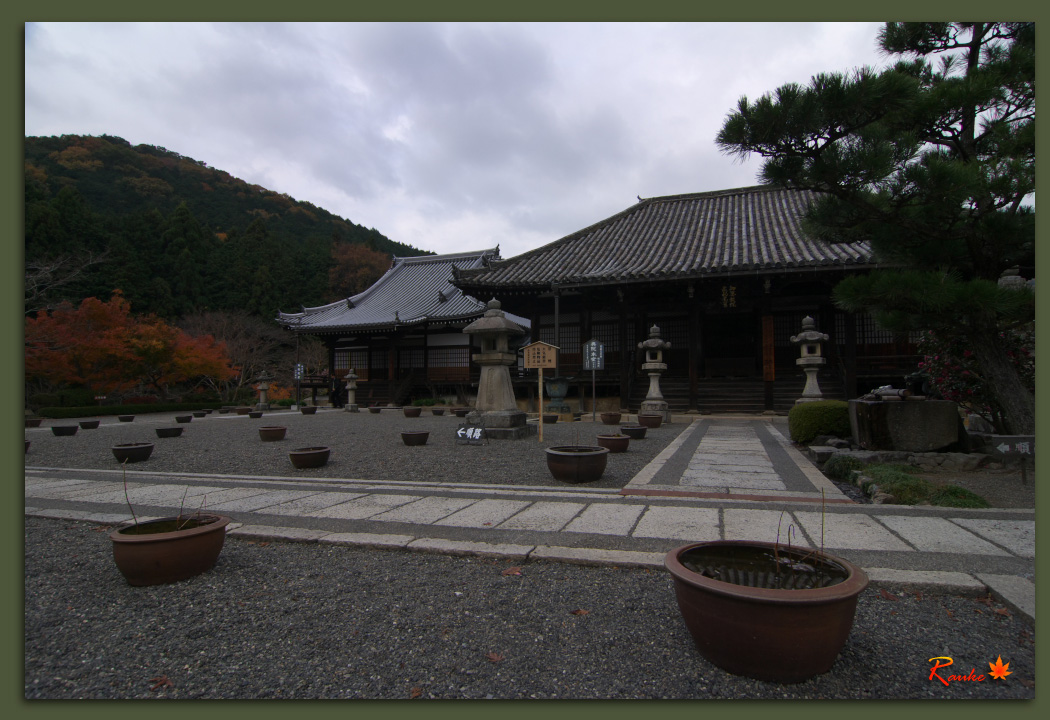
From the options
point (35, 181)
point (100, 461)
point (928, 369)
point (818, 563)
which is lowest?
point (100, 461)

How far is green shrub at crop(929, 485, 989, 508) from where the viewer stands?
397 centimetres

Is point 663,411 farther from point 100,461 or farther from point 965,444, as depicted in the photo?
point 100,461

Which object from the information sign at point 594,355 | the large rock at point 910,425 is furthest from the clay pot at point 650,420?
the large rock at point 910,425

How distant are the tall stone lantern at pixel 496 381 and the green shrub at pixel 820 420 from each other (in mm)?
4409

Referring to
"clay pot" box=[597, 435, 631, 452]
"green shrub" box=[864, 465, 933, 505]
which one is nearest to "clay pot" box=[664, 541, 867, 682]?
"green shrub" box=[864, 465, 933, 505]

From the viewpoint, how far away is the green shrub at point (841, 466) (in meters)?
5.49

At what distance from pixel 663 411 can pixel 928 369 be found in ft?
18.9

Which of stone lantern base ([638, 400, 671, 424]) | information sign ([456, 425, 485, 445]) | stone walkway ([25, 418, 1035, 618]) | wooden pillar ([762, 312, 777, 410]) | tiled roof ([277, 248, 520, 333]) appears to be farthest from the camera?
tiled roof ([277, 248, 520, 333])

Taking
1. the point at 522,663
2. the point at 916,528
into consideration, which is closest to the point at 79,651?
the point at 522,663

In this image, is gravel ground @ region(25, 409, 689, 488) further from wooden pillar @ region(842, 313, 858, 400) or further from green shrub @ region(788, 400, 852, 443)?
wooden pillar @ region(842, 313, 858, 400)

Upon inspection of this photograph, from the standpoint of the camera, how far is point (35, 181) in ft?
75.3

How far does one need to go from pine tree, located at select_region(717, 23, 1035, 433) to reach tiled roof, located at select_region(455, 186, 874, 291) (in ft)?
21.4

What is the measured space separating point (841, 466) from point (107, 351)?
22.5 meters

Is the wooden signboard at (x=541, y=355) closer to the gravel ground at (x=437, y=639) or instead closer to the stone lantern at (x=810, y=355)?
the stone lantern at (x=810, y=355)
